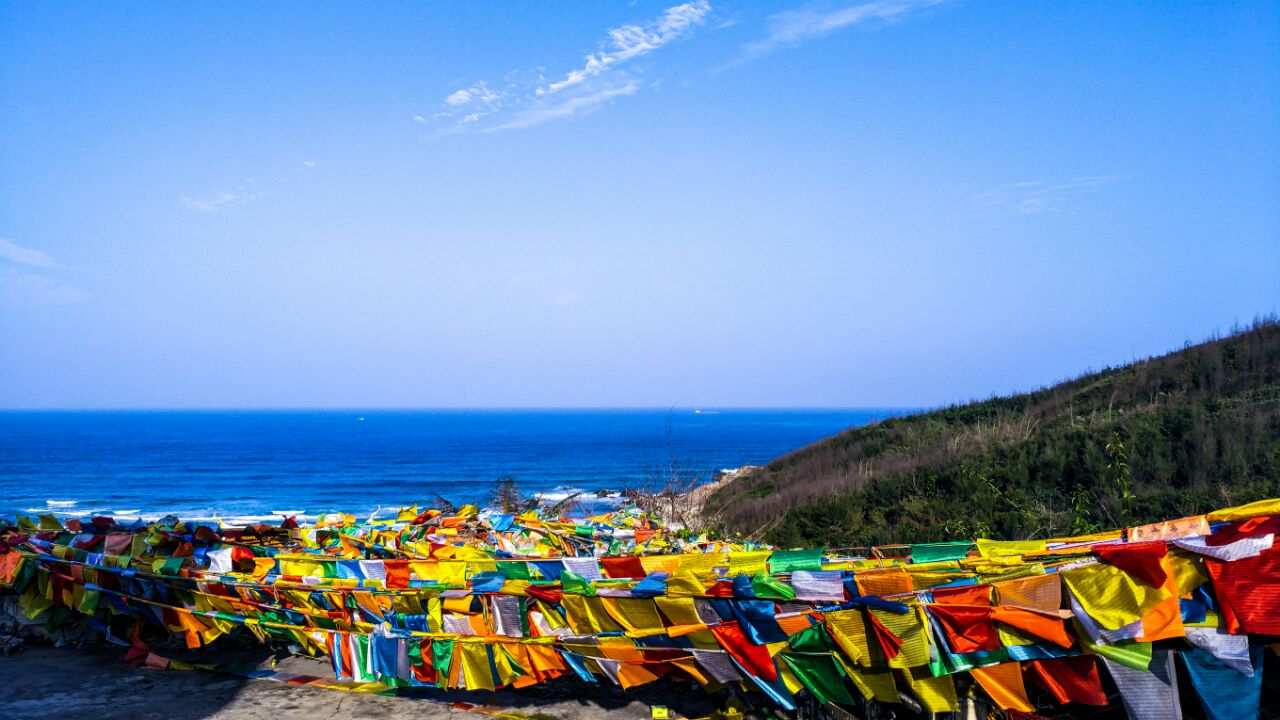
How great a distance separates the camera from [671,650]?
505 centimetres

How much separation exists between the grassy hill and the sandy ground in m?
5.45

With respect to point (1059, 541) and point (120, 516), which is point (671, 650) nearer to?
point (1059, 541)

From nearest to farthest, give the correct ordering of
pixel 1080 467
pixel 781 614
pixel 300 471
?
1. pixel 781 614
2. pixel 1080 467
3. pixel 300 471

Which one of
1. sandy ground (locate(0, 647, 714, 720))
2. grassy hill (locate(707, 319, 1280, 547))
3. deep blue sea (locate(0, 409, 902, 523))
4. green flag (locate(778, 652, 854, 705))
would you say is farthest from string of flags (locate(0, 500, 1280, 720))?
deep blue sea (locate(0, 409, 902, 523))

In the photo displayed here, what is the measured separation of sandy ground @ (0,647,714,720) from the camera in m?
5.64

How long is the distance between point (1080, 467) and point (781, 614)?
720cm

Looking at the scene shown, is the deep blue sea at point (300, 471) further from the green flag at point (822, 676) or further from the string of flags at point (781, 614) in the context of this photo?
the green flag at point (822, 676)

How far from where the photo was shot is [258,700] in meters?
6.00

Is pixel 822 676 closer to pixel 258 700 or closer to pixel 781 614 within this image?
pixel 781 614

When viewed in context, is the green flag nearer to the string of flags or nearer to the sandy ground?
the string of flags

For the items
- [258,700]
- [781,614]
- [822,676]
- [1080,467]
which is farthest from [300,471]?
[822,676]

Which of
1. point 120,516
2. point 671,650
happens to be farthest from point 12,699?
point 120,516

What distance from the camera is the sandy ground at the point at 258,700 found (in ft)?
18.5

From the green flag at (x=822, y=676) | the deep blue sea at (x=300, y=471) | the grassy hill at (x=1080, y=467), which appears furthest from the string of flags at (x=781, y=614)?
the deep blue sea at (x=300, y=471)
